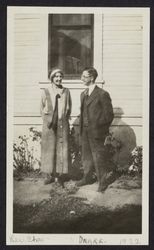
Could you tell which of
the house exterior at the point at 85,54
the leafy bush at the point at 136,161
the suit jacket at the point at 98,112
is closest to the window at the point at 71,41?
the house exterior at the point at 85,54

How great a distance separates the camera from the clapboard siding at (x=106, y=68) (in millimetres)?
2150

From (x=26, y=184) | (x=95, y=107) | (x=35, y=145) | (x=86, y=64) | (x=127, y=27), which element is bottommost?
(x=26, y=184)

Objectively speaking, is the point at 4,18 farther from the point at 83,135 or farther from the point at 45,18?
the point at 83,135

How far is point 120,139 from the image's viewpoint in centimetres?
217

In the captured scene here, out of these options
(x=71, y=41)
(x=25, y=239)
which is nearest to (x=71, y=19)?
(x=71, y=41)

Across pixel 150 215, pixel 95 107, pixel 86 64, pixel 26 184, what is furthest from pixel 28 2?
pixel 150 215

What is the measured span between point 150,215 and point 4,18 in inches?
34.5

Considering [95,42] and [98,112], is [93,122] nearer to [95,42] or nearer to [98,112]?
[98,112]

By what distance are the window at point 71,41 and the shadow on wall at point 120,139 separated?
0.20 meters

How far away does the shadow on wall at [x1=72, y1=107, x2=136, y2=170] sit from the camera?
2.16 metres

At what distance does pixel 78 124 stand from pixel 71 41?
0.30 metres

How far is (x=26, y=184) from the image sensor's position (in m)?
2.16

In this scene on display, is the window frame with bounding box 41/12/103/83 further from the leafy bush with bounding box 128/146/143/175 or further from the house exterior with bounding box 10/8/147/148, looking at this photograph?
the leafy bush with bounding box 128/146/143/175

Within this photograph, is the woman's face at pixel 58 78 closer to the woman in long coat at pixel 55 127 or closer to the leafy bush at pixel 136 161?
the woman in long coat at pixel 55 127
